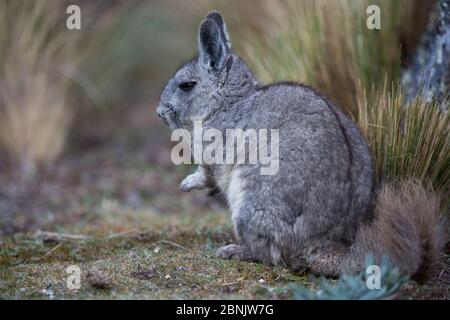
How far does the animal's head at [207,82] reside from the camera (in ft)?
18.6

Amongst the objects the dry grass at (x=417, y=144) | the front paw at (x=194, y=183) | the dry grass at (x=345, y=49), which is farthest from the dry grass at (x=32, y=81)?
the dry grass at (x=417, y=144)

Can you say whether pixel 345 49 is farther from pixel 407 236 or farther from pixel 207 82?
pixel 407 236

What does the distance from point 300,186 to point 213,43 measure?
1542mm

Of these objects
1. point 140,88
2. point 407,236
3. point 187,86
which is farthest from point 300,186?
point 140,88

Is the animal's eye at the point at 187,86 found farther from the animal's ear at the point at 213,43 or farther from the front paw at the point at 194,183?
the front paw at the point at 194,183

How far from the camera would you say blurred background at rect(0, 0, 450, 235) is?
220 inches

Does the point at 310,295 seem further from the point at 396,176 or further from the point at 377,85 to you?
the point at 377,85

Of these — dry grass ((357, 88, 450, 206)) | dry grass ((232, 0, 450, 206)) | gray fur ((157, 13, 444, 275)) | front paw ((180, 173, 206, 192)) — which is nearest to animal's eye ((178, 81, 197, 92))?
gray fur ((157, 13, 444, 275))

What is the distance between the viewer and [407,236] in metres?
4.29

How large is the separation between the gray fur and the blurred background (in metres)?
0.54

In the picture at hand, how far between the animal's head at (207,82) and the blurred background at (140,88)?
→ 108 cm

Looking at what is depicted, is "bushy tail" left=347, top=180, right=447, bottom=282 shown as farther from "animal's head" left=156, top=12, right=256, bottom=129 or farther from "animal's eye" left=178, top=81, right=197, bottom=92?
"animal's eye" left=178, top=81, right=197, bottom=92

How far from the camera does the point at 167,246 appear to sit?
19.1 feet
